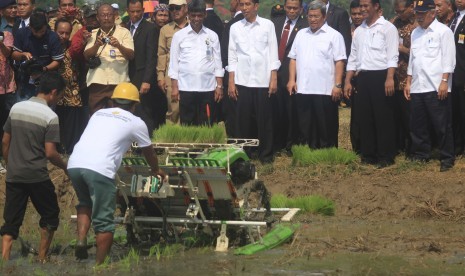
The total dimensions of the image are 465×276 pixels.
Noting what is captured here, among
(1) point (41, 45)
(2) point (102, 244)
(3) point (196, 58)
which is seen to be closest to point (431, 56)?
(3) point (196, 58)

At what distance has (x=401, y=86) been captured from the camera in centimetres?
1464

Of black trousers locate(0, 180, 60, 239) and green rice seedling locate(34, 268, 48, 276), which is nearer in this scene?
green rice seedling locate(34, 268, 48, 276)

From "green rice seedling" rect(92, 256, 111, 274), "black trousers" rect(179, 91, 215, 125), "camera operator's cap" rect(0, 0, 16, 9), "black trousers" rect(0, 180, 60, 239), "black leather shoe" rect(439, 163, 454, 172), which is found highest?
"camera operator's cap" rect(0, 0, 16, 9)

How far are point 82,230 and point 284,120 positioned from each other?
5956mm

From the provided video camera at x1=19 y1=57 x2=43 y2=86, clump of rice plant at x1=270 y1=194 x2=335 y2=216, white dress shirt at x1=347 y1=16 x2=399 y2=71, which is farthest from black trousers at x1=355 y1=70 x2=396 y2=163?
video camera at x1=19 y1=57 x2=43 y2=86

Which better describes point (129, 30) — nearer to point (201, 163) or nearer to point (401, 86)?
point (401, 86)

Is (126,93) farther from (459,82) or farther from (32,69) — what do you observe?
(459,82)

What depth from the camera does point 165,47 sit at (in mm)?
15523

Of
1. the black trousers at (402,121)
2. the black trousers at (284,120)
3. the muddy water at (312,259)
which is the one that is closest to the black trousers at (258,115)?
the black trousers at (284,120)

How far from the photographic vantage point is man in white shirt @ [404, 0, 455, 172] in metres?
13.7

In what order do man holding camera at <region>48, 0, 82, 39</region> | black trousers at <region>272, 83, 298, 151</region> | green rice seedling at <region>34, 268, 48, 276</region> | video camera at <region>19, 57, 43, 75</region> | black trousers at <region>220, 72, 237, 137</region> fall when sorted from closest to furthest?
1. green rice seedling at <region>34, 268, 48, 276</region>
2. video camera at <region>19, 57, 43, 75</region>
3. black trousers at <region>272, 83, 298, 151</region>
4. black trousers at <region>220, 72, 237, 137</region>
5. man holding camera at <region>48, 0, 82, 39</region>

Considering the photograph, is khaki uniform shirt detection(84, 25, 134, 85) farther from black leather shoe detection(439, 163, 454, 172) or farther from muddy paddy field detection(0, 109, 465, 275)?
black leather shoe detection(439, 163, 454, 172)

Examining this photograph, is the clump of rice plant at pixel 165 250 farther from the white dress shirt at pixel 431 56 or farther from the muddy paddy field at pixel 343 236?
the white dress shirt at pixel 431 56

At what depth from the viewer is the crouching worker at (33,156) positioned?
10.2 meters
